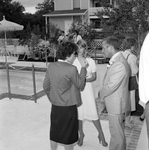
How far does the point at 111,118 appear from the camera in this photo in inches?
121

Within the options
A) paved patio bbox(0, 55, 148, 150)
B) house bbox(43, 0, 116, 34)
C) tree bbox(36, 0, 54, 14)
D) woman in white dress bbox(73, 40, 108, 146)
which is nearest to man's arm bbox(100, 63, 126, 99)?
woman in white dress bbox(73, 40, 108, 146)

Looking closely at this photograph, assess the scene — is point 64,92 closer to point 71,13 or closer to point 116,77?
point 116,77

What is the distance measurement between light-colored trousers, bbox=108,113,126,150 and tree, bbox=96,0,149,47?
4.23m

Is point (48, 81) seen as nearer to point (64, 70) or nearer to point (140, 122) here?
point (64, 70)

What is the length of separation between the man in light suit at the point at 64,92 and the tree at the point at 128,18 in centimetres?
424

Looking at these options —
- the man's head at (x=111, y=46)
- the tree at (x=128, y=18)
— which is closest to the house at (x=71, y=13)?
the tree at (x=128, y=18)

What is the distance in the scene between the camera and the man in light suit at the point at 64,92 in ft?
9.07

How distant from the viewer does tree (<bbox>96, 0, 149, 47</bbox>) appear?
646cm

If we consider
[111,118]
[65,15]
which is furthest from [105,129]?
[65,15]

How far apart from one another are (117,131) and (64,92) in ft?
3.00

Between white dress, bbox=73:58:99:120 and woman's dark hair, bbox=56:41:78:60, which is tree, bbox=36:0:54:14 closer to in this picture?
white dress, bbox=73:58:99:120

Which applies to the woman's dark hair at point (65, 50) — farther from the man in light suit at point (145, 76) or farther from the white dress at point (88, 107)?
the man in light suit at point (145, 76)

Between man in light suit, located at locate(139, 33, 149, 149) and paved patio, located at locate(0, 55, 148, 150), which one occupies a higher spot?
man in light suit, located at locate(139, 33, 149, 149)

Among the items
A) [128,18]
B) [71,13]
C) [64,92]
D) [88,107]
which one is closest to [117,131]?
[88,107]
